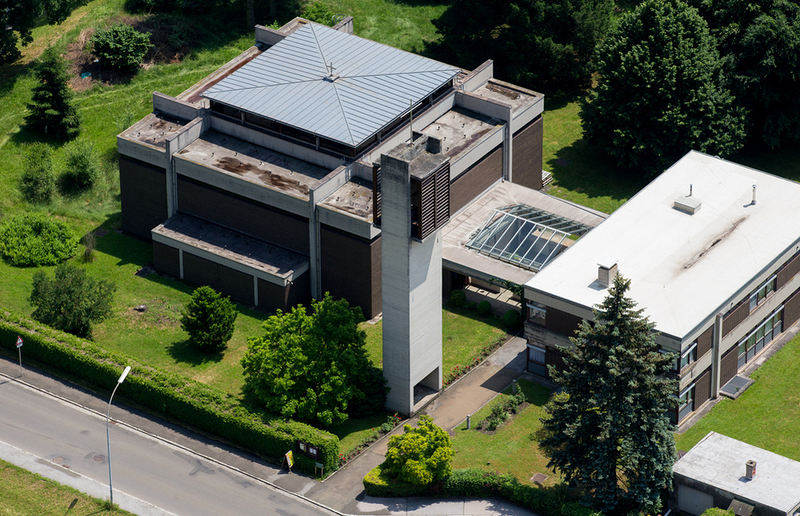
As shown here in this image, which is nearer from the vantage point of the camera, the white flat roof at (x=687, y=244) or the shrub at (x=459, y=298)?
the white flat roof at (x=687, y=244)

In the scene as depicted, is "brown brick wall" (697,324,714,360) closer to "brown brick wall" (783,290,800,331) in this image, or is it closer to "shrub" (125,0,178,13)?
"brown brick wall" (783,290,800,331)

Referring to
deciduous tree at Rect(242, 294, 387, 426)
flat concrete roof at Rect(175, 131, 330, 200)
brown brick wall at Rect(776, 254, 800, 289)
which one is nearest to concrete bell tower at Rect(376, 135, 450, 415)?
deciduous tree at Rect(242, 294, 387, 426)

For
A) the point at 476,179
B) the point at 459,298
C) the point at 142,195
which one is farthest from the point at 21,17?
the point at 459,298

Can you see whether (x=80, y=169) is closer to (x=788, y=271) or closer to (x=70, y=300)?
(x=70, y=300)

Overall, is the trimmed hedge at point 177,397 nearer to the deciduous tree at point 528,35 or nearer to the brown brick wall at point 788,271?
the brown brick wall at point 788,271

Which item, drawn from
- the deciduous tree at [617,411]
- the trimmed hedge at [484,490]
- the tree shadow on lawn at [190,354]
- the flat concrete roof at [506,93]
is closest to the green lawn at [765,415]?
the deciduous tree at [617,411]

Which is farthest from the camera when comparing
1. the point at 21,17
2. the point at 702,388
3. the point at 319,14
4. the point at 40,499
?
the point at 319,14
